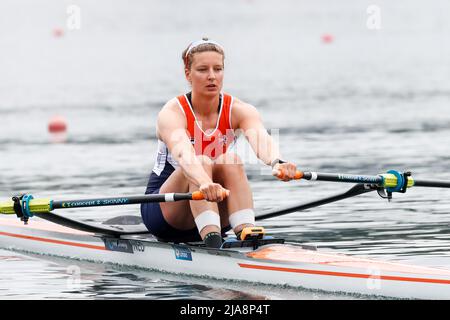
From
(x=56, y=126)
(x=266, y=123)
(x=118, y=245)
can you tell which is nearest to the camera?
(x=118, y=245)

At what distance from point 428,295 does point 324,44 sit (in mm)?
50664

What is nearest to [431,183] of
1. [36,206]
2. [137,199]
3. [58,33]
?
Answer: [137,199]

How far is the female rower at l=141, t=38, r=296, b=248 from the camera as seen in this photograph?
34.7 ft

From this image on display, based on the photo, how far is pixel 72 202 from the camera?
1095cm

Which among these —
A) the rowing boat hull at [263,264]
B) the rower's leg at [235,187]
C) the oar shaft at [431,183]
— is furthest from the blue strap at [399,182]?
the rower's leg at [235,187]

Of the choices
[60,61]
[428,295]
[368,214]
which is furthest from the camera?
[60,61]

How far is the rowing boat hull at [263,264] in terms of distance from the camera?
9.38 meters

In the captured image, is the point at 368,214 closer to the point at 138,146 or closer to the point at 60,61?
the point at 138,146

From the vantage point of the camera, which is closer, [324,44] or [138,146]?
[138,146]

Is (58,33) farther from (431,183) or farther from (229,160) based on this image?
(431,183)

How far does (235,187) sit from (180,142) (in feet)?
→ 1.99

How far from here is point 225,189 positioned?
1015 centimetres
